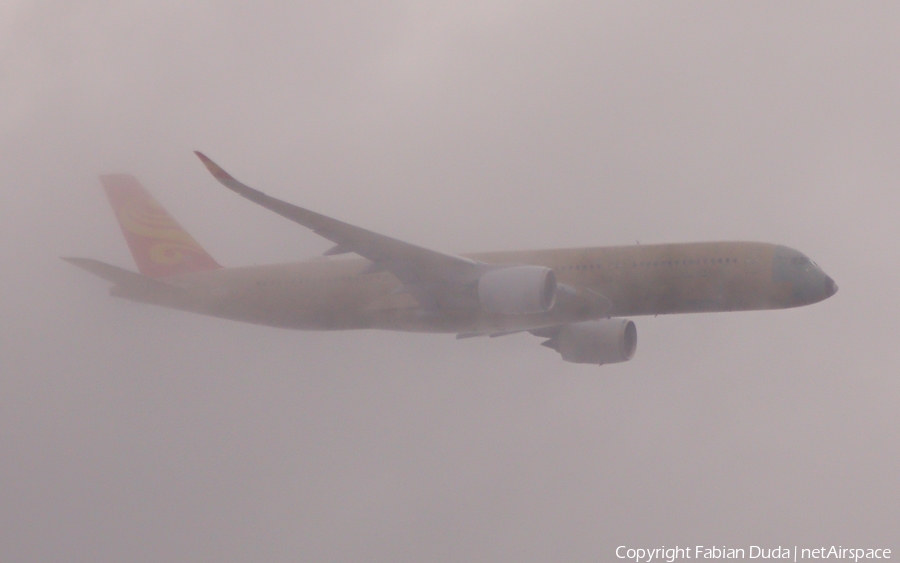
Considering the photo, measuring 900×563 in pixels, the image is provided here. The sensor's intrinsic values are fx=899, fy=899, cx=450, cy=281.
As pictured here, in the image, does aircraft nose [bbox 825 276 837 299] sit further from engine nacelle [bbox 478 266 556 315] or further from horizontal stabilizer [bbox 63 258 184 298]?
horizontal stabilizer [bbox 63 258 184 298]

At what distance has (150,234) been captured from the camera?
3538 centimetres

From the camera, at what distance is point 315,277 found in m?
30.5

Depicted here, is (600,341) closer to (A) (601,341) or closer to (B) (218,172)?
(A) (601,341)

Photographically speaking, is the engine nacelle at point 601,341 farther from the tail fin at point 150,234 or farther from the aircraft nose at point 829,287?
the tail fin at point 150,234

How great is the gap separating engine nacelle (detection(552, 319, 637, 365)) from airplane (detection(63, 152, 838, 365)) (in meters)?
0.04

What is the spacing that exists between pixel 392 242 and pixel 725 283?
10.2m

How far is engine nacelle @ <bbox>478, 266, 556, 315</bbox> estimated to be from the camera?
25.8m

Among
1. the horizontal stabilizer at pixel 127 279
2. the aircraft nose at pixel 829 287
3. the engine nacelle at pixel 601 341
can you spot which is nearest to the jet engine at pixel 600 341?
the engine nacelle at pixel 601 341

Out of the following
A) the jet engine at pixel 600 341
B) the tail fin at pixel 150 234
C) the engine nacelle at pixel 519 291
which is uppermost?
the tail fin at pixel 150 234

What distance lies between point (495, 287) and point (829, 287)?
10.4 meters

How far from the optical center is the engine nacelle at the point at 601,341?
3156cm

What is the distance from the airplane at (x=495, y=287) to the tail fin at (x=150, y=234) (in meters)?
1.91

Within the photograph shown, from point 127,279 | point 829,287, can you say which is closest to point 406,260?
point 127,279

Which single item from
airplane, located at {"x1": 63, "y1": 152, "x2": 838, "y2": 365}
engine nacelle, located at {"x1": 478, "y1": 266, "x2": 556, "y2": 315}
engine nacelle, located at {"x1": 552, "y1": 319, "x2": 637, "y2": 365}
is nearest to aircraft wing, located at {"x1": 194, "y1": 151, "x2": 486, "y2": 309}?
airplane, located at {"x1": 63, "y1": 152, "x2": 838, "y2": 365}
